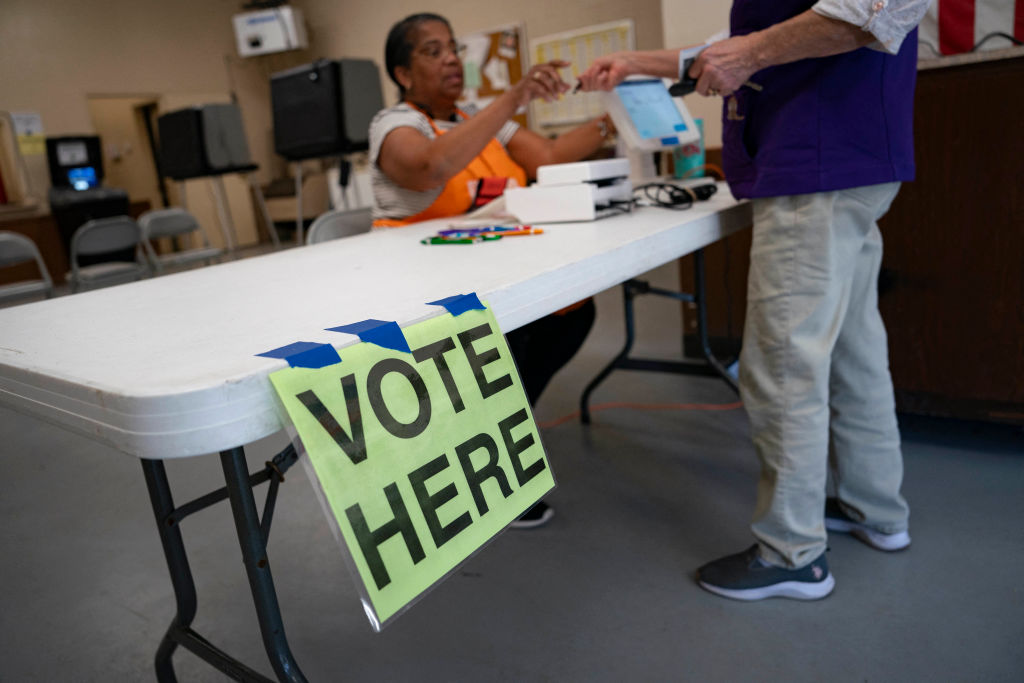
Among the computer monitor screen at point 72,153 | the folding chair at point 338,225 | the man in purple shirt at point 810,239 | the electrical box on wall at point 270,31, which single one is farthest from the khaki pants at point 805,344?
the electrical box on wall at point 270,31

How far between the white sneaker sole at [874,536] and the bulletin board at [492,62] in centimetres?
530

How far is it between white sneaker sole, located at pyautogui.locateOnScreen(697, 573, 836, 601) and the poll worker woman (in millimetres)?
469

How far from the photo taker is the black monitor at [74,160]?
6.03 meters

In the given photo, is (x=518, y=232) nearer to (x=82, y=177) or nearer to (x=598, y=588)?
(x=598, y=588)

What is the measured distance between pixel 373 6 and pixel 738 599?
740cm

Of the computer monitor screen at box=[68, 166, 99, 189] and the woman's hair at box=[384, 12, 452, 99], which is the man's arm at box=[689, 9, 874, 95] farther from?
the computer monitor screen at box=[68, 166, 99, 189]

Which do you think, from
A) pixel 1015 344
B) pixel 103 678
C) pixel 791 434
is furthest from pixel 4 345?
pixel 1015 344

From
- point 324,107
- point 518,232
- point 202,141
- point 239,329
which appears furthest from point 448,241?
point 202,141

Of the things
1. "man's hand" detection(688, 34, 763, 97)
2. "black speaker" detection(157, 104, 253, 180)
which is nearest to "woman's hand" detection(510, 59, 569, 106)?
"man's hand" detection(688, 34, 763, 97)

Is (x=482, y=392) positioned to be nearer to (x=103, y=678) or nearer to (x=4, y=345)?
(x=4, y=345)

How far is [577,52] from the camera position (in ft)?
18.8

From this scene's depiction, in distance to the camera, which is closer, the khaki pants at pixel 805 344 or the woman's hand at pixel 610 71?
the khaki pants at pixel 805 344

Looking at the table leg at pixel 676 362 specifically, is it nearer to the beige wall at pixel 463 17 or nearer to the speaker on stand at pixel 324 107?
the speaker on stand at pixel 324 107

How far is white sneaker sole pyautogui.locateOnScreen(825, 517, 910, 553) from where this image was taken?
1260mm
